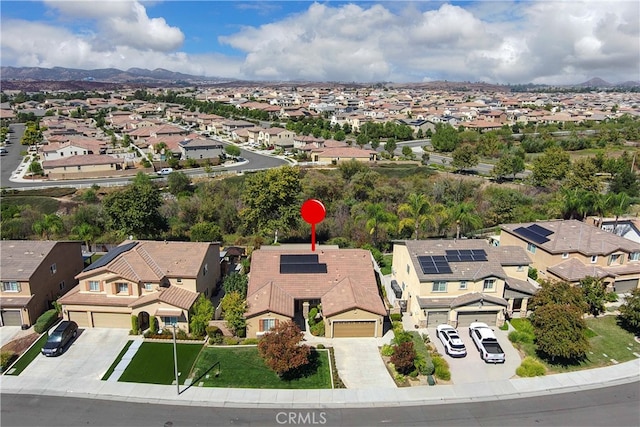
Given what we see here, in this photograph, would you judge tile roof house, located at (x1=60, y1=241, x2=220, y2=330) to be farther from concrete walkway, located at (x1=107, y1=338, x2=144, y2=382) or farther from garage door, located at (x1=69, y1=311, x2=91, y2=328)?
concrete walkway, located at (x1=107, y1=338, x2=144, y2=382)

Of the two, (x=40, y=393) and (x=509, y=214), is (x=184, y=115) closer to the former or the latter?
(x=509, y=214)

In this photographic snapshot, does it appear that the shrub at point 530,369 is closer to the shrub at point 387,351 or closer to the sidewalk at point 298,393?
the sidewalk at point 298,393

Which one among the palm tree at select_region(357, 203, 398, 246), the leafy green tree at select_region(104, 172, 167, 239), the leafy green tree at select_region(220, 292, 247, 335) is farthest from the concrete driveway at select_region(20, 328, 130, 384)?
the palm tree at select_region(357, 203, 398, 246)

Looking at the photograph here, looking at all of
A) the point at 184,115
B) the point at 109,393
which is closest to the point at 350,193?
the point at 109,393

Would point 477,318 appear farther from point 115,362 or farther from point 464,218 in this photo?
point 115,362

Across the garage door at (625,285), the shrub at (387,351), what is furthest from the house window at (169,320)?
the garage door at (625,285)

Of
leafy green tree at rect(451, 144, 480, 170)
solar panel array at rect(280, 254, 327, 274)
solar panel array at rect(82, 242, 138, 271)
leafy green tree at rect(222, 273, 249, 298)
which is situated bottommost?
leafy green tree at rect(222, 273, 249, 298)

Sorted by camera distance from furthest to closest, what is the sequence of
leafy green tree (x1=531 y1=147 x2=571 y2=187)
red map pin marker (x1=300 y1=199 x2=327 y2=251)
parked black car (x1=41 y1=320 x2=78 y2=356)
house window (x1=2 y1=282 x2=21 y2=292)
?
leafy green tree (x1=531 y1=147 x2=571 y2=187), red map pin marker (x1=300 y1=199 x2=327 y2=251), house window (x1=2 y1=282 x2=21 y2=292), parked black car (x1=41 y1=320 x2=78 y2=356)
